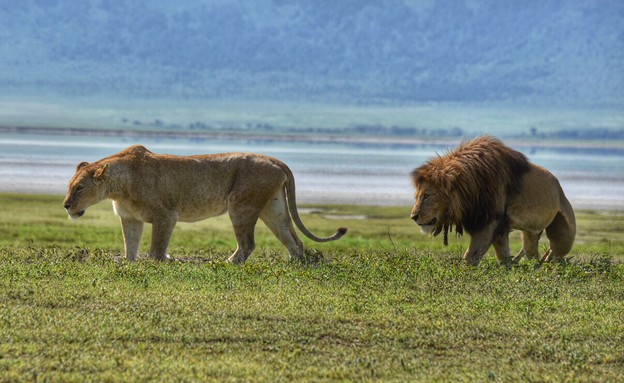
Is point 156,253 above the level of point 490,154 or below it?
below

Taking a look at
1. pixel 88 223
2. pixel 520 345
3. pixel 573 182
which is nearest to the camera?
pixel 520 345

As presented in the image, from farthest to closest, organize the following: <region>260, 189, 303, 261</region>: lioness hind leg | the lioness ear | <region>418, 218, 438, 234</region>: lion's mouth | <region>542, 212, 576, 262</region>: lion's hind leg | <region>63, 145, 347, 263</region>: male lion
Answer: <region>542, 212, 576, 262</region>: lion's hind leg
<region>260, 189, 303, 261</region>: lioness hind leg
<region>63, 145, 347, 263</region>: male lion
the lioness ear
<region>418, 218, 438, 234</region>: lion's mouth

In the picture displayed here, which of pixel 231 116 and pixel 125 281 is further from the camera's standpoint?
pixel 231 116

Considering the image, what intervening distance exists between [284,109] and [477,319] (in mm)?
182789

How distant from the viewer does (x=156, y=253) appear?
13430 mm

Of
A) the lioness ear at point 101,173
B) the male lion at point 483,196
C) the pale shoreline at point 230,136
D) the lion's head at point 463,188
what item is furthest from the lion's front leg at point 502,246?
the pale shoreline at point 230,136

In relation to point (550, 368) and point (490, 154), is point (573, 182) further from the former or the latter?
point (550, 368)

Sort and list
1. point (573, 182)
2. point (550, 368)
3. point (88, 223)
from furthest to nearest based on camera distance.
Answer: point (573, 182)
point (88, 223)
point (550, 368)

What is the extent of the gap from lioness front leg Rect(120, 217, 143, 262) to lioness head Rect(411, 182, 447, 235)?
325 centimetres

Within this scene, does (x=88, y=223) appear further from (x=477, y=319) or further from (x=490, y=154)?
(x=477, y=319)

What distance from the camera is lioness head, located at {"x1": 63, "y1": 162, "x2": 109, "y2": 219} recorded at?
1336 cm

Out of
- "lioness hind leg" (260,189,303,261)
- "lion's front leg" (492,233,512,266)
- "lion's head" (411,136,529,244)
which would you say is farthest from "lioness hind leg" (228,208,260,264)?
"lion's front leg" (492,233,512,266)

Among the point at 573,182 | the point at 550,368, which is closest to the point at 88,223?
the point at 550,368

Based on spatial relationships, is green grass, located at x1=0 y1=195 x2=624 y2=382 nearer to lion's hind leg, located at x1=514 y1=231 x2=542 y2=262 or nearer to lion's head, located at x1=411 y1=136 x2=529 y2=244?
lion's head, located at x1=411 y1=136 x2=529 y2=244
